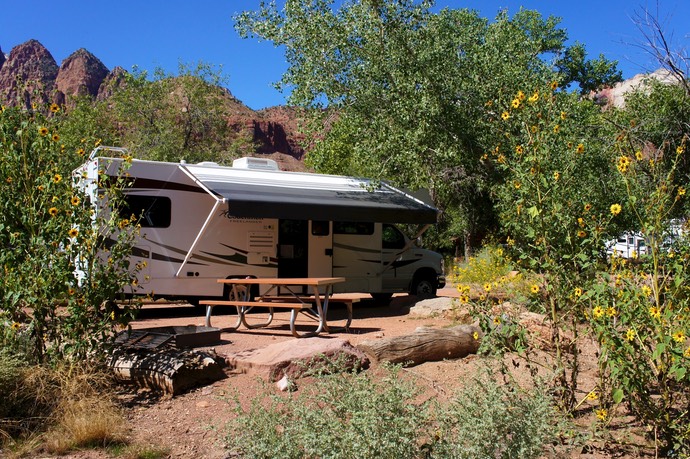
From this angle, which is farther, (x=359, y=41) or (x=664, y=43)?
(x=359, y=41)

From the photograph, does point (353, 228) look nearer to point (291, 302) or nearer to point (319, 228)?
point (319, 228)

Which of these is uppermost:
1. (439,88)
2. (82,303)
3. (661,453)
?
(439,88)

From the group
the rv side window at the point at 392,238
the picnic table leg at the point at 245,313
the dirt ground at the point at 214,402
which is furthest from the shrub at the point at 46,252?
the rv side window at the point at 392,238

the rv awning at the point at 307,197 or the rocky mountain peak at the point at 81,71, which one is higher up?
the rocky mountain peak at the point at 81,71

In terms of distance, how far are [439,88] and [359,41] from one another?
2178 millimetres

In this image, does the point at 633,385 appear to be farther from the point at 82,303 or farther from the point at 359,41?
the point at 359,41

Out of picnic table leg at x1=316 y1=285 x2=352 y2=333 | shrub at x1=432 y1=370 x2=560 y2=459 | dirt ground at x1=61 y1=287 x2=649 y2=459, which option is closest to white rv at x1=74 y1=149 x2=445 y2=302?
picnic table leg at x1=316 y1=285 x2=352 y2=333

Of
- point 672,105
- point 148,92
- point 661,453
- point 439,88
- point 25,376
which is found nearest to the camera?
point 661,453

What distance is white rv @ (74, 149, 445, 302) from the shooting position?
40.9ft

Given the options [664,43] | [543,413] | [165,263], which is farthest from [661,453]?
[165,263]

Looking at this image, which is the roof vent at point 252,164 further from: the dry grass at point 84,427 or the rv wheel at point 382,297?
the dry grass at point 84,427

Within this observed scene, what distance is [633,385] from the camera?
15.0 feet

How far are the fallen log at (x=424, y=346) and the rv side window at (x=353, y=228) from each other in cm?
684

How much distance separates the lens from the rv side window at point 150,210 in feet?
41.4
